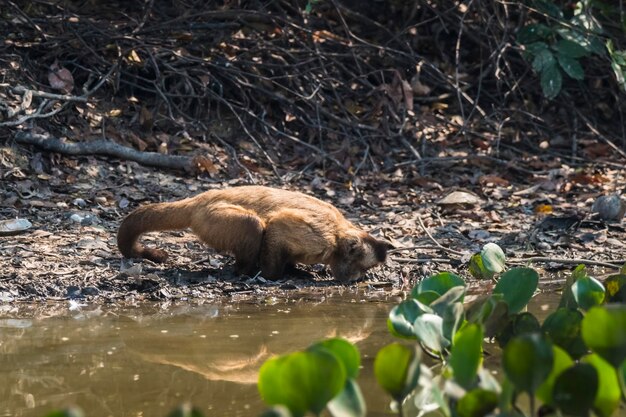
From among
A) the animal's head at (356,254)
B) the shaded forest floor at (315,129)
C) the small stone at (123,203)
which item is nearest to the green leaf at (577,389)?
the shaded forest floor at (315,129)

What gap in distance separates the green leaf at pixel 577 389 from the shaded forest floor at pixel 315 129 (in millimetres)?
3611

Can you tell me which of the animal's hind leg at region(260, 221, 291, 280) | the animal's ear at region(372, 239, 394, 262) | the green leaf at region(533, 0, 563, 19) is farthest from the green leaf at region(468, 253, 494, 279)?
the green leaf at region(533, 0, 563, 19)

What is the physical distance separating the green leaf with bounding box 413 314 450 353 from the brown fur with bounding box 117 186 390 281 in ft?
7.83

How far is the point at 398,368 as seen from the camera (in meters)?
3.36

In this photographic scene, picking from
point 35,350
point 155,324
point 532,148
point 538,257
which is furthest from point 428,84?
point 35,350

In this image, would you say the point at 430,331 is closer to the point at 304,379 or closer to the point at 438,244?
the point at 304,379

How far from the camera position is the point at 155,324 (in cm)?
591

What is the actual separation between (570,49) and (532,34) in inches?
14.8

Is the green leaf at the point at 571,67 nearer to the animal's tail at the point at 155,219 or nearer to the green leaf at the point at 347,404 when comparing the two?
the animal's tail at the point at 155,219

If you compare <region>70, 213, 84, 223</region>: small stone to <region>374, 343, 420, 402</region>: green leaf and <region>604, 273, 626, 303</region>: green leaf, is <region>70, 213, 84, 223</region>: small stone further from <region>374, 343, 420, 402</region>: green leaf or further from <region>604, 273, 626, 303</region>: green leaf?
<region>374, 343, 420, 402</region>: green leaf

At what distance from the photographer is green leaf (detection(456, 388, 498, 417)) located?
338 centimetres

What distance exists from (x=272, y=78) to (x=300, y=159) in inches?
33.6

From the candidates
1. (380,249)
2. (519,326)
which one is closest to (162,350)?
(519,326)

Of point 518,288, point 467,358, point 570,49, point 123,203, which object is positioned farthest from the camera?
point 570,49
